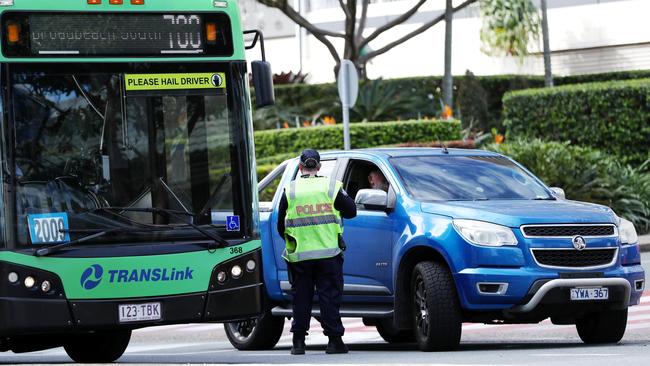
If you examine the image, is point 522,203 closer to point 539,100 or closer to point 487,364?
point 487,364

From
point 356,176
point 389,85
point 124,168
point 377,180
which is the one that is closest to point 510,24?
point 389,85

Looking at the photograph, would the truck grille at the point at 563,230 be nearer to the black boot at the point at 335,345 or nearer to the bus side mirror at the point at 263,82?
the black boot at the point at 335,345

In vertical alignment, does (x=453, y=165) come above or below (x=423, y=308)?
above

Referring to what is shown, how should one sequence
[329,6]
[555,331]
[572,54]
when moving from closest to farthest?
[555,331], [572,54], [329,6]

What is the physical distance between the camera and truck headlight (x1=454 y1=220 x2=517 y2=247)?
1248cm

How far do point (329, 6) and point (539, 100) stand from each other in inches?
877

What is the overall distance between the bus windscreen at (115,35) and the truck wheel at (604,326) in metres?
3.83

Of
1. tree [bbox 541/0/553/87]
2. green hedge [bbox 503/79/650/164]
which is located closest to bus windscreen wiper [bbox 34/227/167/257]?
green hedge [bbox 503/79/650/164]

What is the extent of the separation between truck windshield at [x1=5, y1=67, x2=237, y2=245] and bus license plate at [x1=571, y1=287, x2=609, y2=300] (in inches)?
109

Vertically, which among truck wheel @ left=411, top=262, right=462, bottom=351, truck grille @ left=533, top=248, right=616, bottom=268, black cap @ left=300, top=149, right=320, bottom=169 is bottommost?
truck wheel @ left=411, top=262, right=462, bottom=351

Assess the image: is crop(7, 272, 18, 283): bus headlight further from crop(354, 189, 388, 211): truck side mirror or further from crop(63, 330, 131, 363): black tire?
crop(354, 189, 388, 211): truck side mirror

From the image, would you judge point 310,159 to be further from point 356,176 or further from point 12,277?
point 12,277

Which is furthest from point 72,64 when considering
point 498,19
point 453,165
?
point 498,19

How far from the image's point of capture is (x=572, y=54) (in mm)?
48375
